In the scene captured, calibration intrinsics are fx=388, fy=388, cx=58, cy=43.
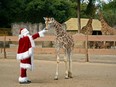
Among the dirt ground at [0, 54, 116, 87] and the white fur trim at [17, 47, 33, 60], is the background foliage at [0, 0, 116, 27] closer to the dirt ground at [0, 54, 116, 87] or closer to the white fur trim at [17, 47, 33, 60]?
the dirt ground at [0, 54, 116, 87]

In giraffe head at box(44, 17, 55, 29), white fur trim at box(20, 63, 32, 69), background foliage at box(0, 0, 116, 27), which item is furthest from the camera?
background foliage at box(0, 0, 116, 27)

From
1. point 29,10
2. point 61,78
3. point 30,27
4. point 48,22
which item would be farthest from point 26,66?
point 29,10

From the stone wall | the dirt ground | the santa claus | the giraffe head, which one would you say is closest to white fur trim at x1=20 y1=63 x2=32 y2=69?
the santa claus

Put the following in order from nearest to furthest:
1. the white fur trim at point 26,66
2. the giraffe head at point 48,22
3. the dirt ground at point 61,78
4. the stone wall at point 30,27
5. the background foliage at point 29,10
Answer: the dirt ground at point 61,78
the white fur trim at point 26,66
the giraffe head at point 48,22
the stone wall at point 30,27
the background foliage at point 29,10

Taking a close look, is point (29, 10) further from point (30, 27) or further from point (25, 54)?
point (25, 54)

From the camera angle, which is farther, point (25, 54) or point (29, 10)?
point (29, 10)

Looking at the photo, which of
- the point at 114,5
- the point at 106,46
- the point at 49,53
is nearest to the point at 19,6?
the point at 114,5

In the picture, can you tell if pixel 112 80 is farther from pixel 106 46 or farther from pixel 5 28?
pixel 5 28

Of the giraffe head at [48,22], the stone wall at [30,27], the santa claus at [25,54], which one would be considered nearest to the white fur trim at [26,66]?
the santa claus at [25,54]

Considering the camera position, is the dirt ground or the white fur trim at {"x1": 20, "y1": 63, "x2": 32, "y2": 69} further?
the white fur trim at {"x1": 20, "y1": 63, "x2": 32, "y2": 69}

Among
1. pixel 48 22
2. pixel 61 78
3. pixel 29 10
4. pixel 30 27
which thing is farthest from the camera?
pixel 29 10

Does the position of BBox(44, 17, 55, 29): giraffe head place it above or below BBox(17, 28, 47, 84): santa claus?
above

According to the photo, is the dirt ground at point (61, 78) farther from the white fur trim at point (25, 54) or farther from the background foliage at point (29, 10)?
the background foliage at point (29, 10)

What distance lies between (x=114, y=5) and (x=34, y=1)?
11.8 meters
